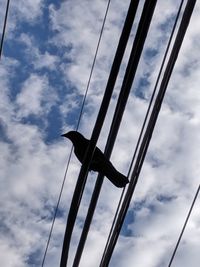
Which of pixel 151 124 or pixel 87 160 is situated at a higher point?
pixel 151 124

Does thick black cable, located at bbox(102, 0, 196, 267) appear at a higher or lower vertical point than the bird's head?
lower

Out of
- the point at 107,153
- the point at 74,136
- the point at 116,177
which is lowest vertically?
the point at 116,177

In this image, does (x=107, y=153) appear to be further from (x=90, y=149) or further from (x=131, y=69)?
(x=131, y=69)

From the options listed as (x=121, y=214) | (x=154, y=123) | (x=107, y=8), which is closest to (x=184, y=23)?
(x=154, y=123)

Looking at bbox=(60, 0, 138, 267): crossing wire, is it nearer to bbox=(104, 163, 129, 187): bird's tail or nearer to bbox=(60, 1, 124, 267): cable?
bbox=(60, 1, 124, 267): cable

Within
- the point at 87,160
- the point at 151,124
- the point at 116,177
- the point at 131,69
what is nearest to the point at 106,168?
the point at 116,177

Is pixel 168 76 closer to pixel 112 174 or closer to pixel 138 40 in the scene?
pixel 138 40

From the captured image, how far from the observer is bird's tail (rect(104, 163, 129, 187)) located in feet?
16.5

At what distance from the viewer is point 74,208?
501cm

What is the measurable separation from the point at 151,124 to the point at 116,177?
84 cm

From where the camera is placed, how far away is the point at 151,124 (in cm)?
476

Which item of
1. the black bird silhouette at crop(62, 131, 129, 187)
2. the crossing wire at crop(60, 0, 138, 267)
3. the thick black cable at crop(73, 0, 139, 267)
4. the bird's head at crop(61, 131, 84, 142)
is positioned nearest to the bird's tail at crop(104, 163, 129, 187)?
the black bird silhouette at crop(62, 131, 129, 187)

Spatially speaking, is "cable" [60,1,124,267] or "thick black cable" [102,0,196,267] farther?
"thick black cable" [102,0,196,267]

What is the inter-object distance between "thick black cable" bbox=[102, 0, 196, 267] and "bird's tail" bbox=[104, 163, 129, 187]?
0.32ft
